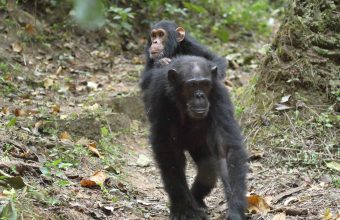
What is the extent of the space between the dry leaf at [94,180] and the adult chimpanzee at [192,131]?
668 mm

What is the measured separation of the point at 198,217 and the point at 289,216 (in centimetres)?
79

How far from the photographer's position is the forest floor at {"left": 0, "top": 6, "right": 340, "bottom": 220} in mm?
4531

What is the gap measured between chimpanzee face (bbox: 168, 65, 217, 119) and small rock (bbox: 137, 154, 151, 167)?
208 centimetres

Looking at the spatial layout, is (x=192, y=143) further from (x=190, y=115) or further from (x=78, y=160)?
(x=78, y=160)

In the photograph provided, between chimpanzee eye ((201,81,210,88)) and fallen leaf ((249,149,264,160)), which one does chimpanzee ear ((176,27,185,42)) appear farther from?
chimpanzee eye ((201,81,210,88))

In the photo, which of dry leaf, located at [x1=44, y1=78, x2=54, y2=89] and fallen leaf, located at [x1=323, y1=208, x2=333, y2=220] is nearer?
fallen leaf, located at [x1=323, y1=208, x2=333, y2=220]

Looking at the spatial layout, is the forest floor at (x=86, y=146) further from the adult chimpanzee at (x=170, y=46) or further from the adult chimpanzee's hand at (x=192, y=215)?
the adult chimpanzee at (x=170, y=46)

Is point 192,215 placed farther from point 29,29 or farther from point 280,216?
point 29,29

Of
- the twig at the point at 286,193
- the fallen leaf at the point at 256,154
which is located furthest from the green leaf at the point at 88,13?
the fallen leaf at the point at 256,154

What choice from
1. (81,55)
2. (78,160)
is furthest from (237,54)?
(78,160)

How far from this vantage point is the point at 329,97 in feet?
21.8

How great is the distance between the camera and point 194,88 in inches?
183

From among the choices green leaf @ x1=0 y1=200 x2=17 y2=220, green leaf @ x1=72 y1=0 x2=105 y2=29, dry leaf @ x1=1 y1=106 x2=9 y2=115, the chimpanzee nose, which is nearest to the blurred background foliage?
dry leaf @ x1=1 y1=106 x2=9 y2=115

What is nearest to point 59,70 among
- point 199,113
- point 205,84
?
point 205,84
